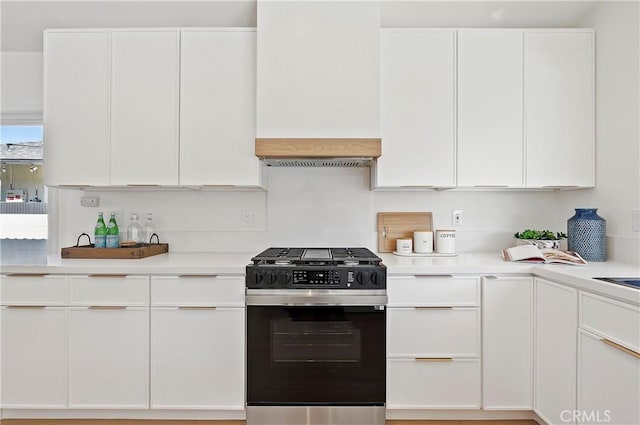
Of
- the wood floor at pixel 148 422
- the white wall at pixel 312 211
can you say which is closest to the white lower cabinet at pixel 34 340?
the wood floor at pixel 148 422

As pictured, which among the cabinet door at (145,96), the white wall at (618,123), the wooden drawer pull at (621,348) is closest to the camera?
the wooden drawer pull at (621,348)

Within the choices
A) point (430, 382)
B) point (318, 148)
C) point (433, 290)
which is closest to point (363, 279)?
point (433, 290)

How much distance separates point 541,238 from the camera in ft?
8.39

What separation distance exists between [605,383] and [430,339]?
0.77 metres

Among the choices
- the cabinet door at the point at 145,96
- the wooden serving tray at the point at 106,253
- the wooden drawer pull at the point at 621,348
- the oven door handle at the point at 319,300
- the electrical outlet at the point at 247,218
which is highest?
the cabinet door at the point at 145,96

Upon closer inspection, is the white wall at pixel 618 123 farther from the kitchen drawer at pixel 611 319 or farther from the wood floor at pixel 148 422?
the wood floor at pixel 148 422

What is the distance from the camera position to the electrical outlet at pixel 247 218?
2.80 metres

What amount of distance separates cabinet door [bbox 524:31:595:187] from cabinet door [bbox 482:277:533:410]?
83 cm

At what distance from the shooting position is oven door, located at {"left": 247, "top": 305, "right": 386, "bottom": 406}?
6.81 ft

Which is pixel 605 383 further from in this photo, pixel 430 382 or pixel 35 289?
pixel 35 289

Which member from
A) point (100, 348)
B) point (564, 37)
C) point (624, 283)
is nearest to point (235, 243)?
point (100, 348)

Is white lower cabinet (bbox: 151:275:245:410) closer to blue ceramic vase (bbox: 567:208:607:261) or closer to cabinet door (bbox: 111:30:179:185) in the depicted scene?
cabinet door (bbox: 111:30:179:185)

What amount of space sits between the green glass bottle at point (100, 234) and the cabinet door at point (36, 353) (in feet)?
1.85

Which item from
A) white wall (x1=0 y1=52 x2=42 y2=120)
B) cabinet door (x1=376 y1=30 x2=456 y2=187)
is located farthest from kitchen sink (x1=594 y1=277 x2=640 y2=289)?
white wall (x1=0 y1=52 x2=42 y2=120)
